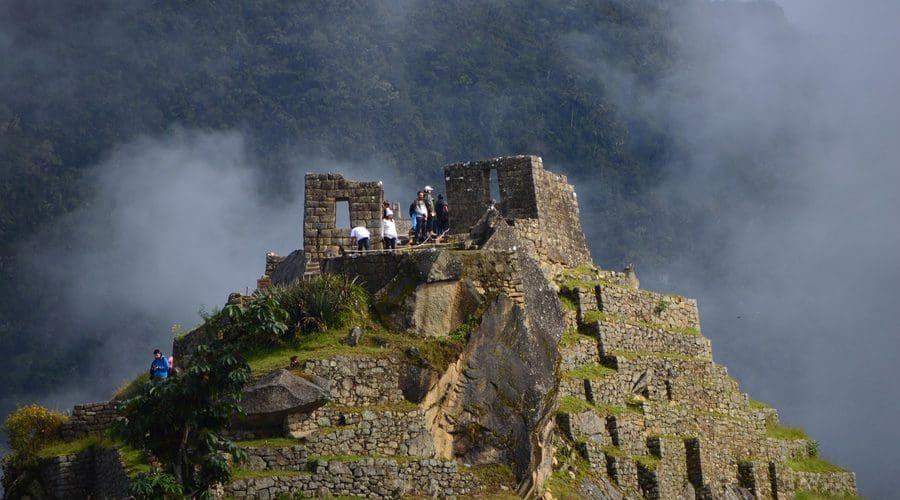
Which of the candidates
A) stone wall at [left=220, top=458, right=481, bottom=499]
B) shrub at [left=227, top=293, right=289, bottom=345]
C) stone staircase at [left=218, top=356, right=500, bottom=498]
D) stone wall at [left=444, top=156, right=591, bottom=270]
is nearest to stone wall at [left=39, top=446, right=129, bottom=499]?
stone staircase at [left=218, top=356, right=500, bottom=498]

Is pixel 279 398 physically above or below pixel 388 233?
below

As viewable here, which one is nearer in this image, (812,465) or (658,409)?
(658,409)

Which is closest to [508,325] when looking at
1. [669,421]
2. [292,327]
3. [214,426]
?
[292,327]

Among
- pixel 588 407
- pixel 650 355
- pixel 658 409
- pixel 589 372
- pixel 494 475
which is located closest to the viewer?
pixel 494 475

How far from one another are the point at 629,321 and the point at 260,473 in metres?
20.9

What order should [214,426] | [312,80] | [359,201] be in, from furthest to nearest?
[312,80]
[359,201]
[214,426]

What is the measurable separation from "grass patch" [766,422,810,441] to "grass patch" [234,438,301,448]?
86.8 feet

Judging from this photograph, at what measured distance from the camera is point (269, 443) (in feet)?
107

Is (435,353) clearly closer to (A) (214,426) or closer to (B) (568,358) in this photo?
(A) (214,426)

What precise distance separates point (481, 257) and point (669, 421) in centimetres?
1333

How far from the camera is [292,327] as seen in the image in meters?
35.5

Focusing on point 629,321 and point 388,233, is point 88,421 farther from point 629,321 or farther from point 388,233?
point 629,321

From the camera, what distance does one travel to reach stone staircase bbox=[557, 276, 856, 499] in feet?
147

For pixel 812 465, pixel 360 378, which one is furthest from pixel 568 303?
pixel 360 378
